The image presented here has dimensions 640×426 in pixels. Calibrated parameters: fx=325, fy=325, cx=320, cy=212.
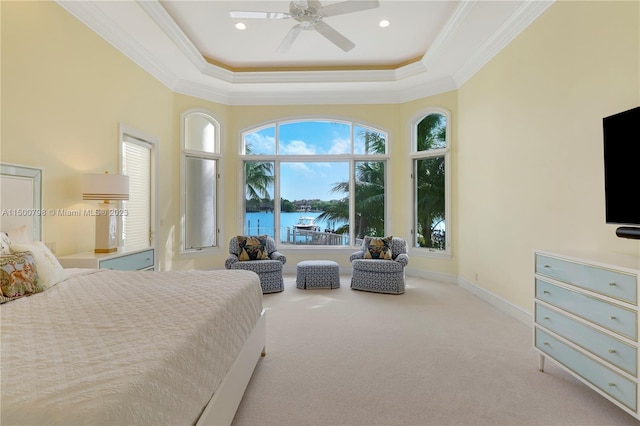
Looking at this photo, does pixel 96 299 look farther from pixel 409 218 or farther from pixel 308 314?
pixel 409 218

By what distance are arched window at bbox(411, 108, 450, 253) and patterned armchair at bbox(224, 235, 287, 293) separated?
2.59 meters

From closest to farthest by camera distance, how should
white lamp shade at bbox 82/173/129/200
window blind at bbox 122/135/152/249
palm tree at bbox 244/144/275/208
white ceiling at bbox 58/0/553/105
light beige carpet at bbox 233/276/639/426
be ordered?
light beige carpet at bbox 233/276/639/426 → white lamp shade at bbox 82/173/129/200 → white ceiling at bbox 58/0/553/105 → window blind at bbox 122/135/152/249 → palm tree at bbox 244/144/275/208

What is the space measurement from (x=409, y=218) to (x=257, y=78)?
3623 mm

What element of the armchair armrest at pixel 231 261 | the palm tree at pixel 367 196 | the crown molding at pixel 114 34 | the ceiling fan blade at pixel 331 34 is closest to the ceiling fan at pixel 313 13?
the ceiling fan blade at pixel 331 34

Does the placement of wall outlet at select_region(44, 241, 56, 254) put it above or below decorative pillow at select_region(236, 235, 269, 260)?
above

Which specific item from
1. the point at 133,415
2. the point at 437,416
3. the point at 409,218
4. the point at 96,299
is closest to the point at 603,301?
the point at 437,416

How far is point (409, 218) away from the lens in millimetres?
5949

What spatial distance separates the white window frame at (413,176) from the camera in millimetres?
5410

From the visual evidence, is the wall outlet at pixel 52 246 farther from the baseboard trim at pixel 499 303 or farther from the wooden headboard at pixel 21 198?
the baseboard trim at pixel 499 303

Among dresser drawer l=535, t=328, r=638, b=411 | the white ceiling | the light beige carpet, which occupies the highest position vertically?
the white ceiling

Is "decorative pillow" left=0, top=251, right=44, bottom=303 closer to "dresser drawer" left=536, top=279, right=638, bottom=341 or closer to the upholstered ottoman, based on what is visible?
the upholstered ottoman

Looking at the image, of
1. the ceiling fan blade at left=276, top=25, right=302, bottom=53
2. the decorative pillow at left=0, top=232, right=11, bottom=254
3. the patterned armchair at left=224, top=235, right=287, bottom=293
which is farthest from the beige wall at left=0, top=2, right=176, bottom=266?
the ceiling fan blade at left=276, top=25, right=302, bottom=53

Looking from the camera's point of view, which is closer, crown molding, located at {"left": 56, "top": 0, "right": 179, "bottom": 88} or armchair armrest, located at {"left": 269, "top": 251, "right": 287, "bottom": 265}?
crown molding, located at {"left": 56, "top": 0, "right": 179, "bottom": 88}

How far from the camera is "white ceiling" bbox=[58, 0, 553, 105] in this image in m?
3.66
